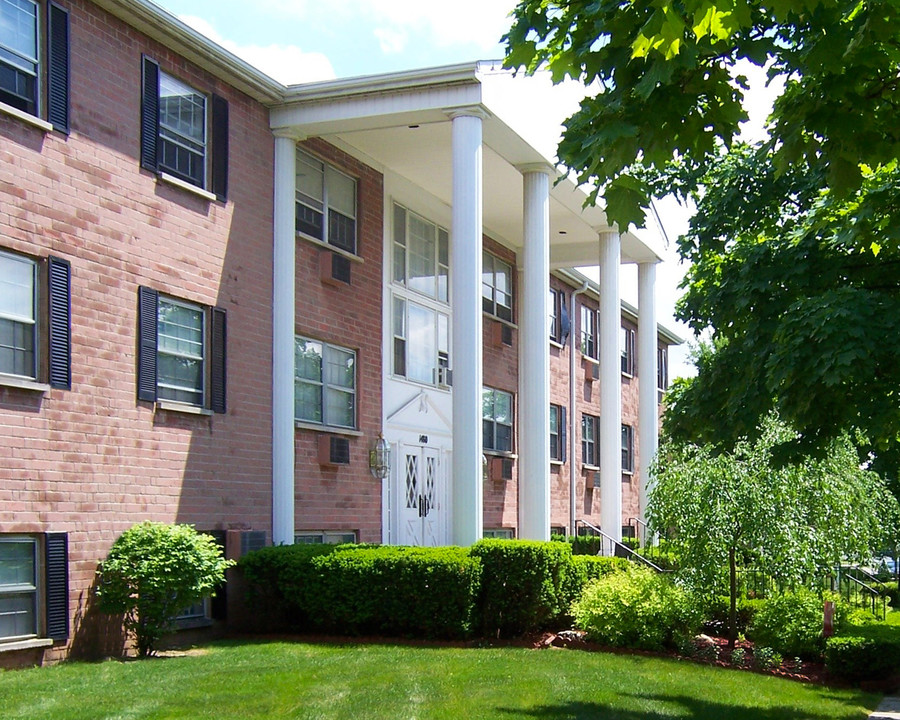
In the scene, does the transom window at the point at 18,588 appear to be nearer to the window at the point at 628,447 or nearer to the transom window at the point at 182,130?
the transom window at the point at 182,130

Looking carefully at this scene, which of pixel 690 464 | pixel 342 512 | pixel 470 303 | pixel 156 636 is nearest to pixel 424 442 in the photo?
pixel 342 512

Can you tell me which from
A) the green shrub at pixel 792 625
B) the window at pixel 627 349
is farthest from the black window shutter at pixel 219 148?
the window at pixel 627 349

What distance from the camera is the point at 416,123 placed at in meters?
18.6

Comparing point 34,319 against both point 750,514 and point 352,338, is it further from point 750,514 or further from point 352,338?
point 750,514

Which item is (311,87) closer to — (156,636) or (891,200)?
(156,636)

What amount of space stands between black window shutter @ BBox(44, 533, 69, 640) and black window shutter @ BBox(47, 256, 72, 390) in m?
1.74

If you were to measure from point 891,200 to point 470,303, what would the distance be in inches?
355

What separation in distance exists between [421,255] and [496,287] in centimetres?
430

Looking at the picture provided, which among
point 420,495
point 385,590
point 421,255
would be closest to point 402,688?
point 385,590

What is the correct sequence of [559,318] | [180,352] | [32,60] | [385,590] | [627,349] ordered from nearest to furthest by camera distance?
[32,60], [385,590], [180,352], [559,318], [627,349]

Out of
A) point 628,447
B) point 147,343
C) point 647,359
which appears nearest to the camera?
point 147,343

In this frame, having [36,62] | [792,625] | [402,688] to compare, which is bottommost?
[792,625]

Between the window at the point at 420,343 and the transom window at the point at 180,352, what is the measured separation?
18.6 feet

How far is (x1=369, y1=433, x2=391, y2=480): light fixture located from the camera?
20328 mm
